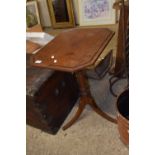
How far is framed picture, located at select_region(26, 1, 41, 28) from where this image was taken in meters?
3.30

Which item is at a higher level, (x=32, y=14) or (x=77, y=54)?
(x=77, y=54)

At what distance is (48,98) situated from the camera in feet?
5.63

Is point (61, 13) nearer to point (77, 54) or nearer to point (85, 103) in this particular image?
point (85, 103)

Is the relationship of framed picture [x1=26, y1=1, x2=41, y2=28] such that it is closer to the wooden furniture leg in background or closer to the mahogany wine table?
the mahogany wine table

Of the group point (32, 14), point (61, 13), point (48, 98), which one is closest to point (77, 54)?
point (48, 98)

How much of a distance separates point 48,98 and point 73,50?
16.7 inches

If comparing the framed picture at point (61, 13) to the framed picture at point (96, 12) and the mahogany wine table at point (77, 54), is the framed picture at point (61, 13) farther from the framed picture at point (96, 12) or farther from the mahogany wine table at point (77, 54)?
the mahogany wine table at point (77, 54)

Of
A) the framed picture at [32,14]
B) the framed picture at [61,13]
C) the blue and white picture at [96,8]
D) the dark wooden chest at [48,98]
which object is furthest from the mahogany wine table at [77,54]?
the framed picture at [32,14]

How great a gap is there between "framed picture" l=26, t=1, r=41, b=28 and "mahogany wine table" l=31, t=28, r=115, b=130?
1.71m

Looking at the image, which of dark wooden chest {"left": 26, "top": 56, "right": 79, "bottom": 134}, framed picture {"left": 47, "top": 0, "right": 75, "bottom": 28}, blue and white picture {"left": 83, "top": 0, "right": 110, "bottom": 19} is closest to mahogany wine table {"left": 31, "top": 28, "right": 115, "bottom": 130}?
dark wooden chest {"left": 26, "top": 56, "right": 79, "bottom": 134}

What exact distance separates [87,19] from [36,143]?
192cm

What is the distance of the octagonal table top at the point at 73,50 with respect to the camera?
1379 millimetres
